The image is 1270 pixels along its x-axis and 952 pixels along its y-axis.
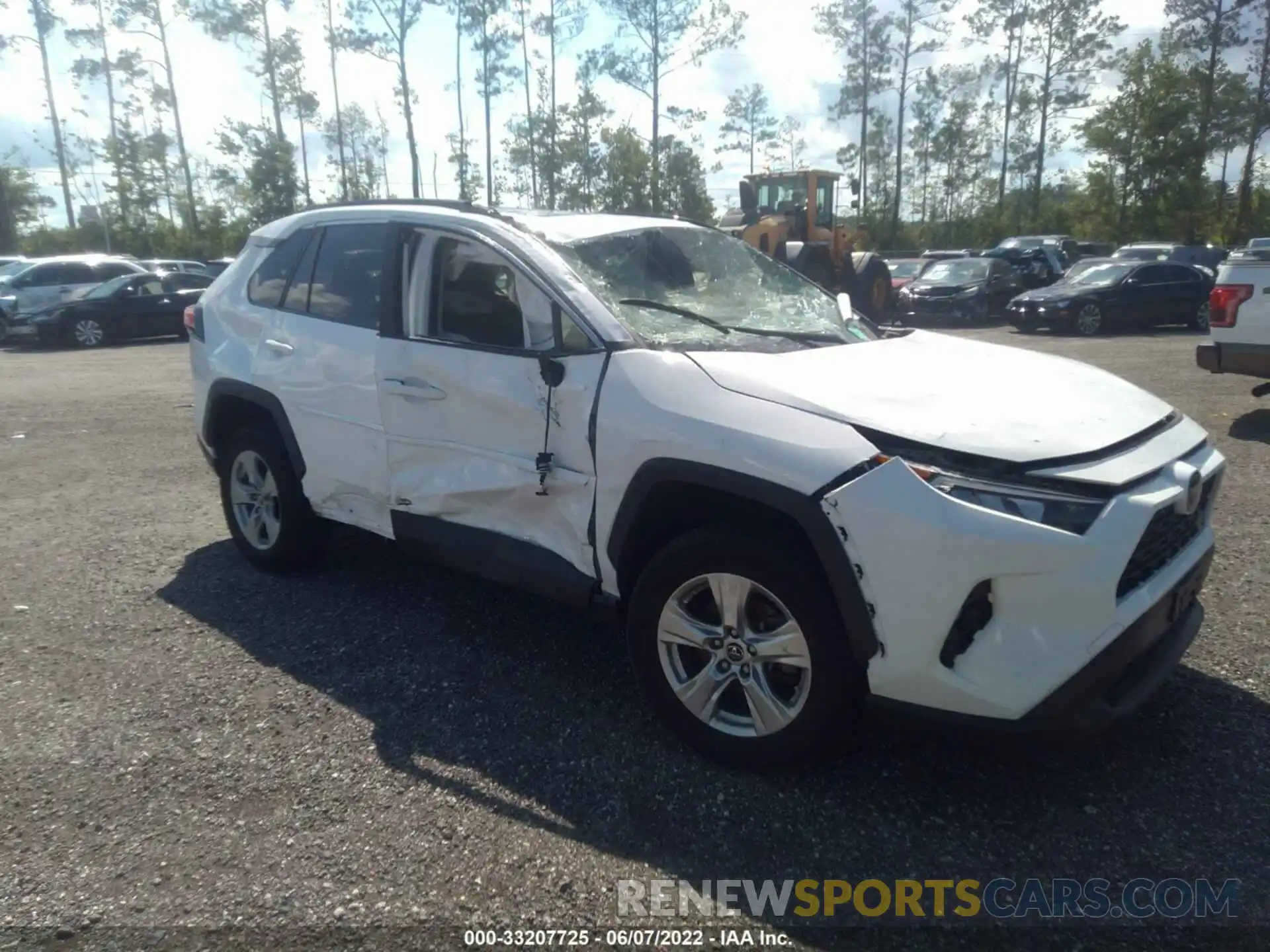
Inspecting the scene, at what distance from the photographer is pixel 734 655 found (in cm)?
303

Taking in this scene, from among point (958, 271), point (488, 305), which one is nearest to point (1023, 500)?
point (488, 305)

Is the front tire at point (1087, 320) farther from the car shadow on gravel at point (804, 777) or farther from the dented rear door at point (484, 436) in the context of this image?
the dented rear door at point (484, 436)

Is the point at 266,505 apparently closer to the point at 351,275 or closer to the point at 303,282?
the point at 303,282

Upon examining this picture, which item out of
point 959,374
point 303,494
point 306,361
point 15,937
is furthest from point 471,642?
point 959,374

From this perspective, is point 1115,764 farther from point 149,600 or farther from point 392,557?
point 149,600

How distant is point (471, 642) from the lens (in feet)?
13.6

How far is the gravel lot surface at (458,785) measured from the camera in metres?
2.59

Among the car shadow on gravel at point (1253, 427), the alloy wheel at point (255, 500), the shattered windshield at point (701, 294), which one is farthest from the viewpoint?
the car shadow on gravel at point (1253, 427)

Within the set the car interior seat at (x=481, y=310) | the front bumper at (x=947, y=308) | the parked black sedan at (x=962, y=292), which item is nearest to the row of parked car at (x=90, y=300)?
the front bumper at (x=947, y=308)

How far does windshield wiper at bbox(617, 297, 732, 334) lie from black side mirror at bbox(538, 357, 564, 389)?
1.24 ft

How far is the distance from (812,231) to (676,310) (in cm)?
1582

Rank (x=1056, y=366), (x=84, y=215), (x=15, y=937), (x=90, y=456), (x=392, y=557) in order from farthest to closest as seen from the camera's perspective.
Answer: (x=84, y=215)
(x=90, y=456)
(x=392, y=557)
(x=1056, y=366)
(x=15, y=937)

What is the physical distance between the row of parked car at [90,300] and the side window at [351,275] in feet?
54.6

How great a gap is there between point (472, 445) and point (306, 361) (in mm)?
1212
